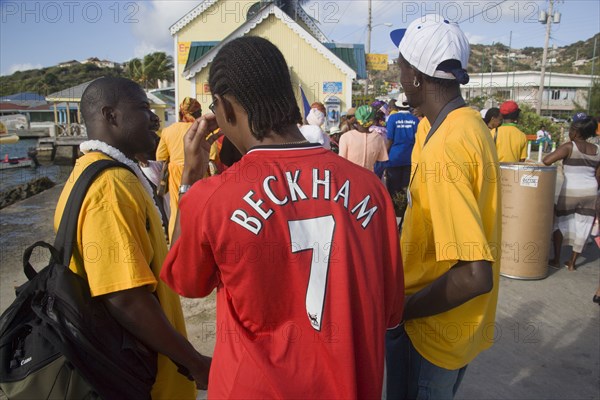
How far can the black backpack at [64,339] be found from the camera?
1463mm

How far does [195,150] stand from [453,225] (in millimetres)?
1089

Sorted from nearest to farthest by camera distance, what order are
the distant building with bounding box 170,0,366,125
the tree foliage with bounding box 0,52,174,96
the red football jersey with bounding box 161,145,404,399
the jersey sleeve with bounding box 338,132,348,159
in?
1. the red football jersey with bounding box 161,145,404,399
2. the jersey sleeve with bounding box 338,132,348,159
3. the distant building with bounding box 170,0,366,125
4. the tree foliage with bounding box 0,52,174,96

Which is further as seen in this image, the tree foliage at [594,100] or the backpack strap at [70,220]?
the tree foliage at [594,100]

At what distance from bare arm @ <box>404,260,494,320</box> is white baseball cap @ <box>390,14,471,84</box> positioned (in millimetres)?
739

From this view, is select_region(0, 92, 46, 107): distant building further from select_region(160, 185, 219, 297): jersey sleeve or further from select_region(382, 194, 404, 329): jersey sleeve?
select_region(382, 194, 404, 329): jersey sleeve

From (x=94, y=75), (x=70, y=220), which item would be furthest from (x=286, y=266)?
(x=94, y=75)

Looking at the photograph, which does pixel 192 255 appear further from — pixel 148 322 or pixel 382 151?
pixel 382 151

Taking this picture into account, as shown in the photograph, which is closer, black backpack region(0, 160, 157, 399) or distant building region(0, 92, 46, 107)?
black backpack region(0, 160, 157, 399)

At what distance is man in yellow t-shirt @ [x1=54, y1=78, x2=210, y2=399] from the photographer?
1.60 metres

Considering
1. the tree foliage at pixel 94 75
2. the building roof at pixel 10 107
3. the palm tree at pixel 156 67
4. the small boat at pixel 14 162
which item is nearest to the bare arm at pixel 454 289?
the small boat at pixel 14 162

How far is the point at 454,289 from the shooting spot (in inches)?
61.7

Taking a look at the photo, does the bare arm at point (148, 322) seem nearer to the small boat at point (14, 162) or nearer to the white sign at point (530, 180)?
the white sign at point (530, 180)

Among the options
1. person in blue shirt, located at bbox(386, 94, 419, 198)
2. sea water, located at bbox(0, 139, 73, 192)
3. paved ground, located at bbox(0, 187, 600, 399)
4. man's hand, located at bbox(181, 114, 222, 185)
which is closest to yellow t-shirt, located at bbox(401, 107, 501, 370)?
man's hand, located at bbox(181, 114, 222, 185)

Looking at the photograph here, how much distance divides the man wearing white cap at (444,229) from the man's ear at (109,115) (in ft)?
4.11
